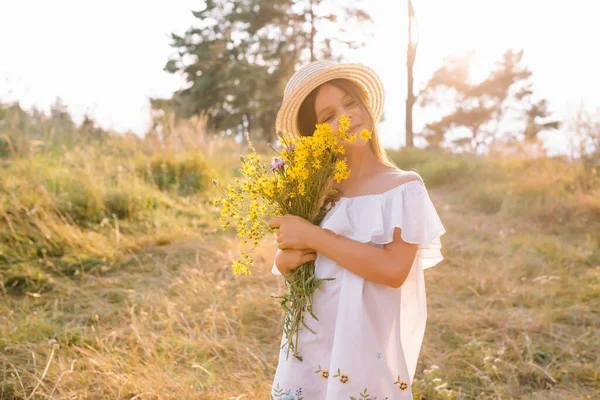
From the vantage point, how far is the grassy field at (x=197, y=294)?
8.07 feet

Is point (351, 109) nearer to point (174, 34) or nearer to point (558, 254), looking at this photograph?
point (558, 254)

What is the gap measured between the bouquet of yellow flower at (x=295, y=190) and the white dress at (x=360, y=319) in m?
0.05

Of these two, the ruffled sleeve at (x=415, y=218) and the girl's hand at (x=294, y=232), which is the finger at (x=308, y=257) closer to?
the girl's hand at (x=294, y=232)

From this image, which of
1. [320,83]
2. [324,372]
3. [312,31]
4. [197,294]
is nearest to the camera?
[324,372]

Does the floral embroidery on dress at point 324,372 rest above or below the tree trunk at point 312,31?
below

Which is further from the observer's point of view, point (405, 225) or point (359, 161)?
point (359, 161)

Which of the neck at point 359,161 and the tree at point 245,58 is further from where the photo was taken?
the tree at point 245,58

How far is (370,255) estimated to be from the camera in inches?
53.6

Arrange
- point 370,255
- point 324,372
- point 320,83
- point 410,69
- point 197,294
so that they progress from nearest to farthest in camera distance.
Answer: point 370,255 < point 324,372 < point 320,83 < point 197,294 < point 410,69

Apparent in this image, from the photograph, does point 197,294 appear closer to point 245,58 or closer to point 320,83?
point 320,83

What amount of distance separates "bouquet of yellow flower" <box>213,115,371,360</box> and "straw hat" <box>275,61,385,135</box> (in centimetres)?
21

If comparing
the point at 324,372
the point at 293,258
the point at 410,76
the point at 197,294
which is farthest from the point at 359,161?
the point at 410,76

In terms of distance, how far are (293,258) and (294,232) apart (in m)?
0.08

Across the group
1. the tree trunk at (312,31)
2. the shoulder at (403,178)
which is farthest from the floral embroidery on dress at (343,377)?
the tree trunk at (312,31)
